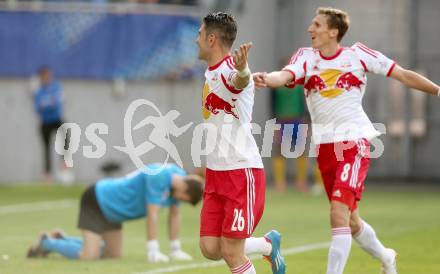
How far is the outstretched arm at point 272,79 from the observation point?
923cm

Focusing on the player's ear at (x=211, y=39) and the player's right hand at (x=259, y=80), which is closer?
the player's ear at (x=211, y=39)

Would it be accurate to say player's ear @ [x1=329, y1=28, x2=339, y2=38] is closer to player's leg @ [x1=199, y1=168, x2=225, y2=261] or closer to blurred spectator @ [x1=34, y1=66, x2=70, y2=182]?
player's leg @ [x1=199, y1=168, x2=225, y2=261]

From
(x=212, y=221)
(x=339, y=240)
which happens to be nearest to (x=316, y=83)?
(x=339, y=240)

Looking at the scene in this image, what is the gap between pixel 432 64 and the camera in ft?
89.3

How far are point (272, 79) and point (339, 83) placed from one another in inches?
32.2

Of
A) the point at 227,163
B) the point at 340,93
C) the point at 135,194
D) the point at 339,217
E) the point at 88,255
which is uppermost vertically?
the point at 340,93

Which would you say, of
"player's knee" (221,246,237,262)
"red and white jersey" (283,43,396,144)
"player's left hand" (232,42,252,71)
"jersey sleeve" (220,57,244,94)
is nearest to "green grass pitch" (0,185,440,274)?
"red and white jersey" (283,43,396,144)

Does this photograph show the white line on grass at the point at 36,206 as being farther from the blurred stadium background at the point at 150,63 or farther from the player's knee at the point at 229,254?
the player's knee at the point at 229,254

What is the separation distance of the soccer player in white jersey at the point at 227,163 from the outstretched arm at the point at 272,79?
29 centimetres

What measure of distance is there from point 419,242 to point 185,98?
523 inches

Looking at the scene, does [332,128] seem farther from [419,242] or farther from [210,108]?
[419,242]

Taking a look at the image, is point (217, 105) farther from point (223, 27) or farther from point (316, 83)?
point (316, 83)

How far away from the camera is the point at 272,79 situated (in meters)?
9.48

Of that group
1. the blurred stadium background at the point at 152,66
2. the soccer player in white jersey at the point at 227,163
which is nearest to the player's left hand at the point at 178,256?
the soccer player in white jersey at the point at 227,163
